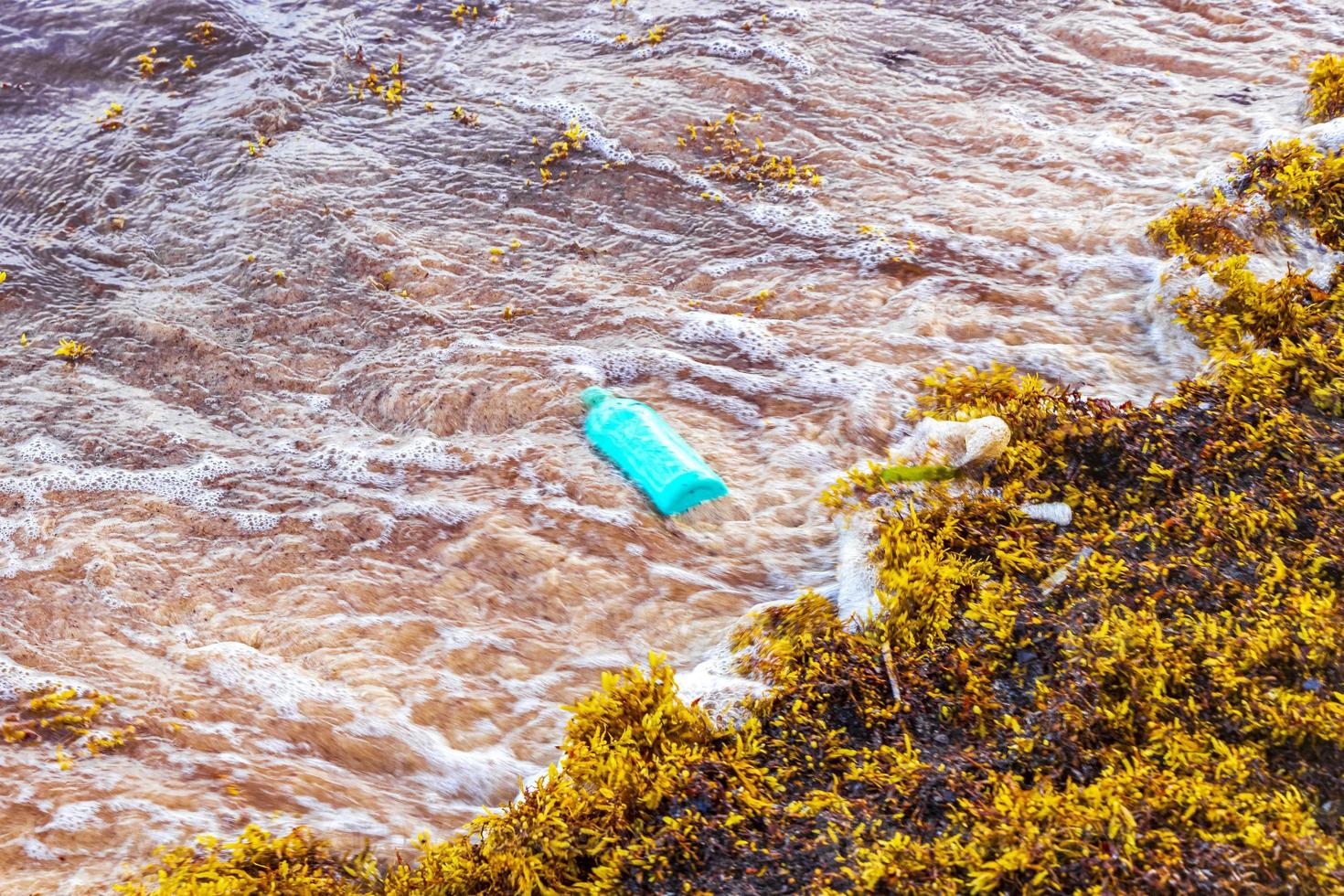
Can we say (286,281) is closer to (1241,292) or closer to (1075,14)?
(1241,292)

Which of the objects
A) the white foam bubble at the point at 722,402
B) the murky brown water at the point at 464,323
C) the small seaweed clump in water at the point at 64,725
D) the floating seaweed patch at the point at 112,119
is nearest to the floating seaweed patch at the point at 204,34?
the murky brown water at the point at 464,323

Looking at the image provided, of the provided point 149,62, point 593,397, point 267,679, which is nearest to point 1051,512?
point 593,397

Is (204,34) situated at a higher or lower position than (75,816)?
higher

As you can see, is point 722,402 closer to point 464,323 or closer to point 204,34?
point 464,323

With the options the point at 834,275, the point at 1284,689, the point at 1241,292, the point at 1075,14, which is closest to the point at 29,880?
the point at 1284,689

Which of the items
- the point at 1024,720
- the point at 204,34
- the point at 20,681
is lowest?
the point at 20,681

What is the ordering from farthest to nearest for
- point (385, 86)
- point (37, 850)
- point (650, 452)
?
point (385, 86)
point (650, 452)
point (37, 850)

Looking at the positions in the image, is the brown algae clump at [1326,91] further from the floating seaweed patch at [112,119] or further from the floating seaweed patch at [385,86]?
the floating seaweed patch at [112,119]

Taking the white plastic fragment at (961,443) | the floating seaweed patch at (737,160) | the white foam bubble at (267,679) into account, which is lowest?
the white foam bubble at (267,679)
